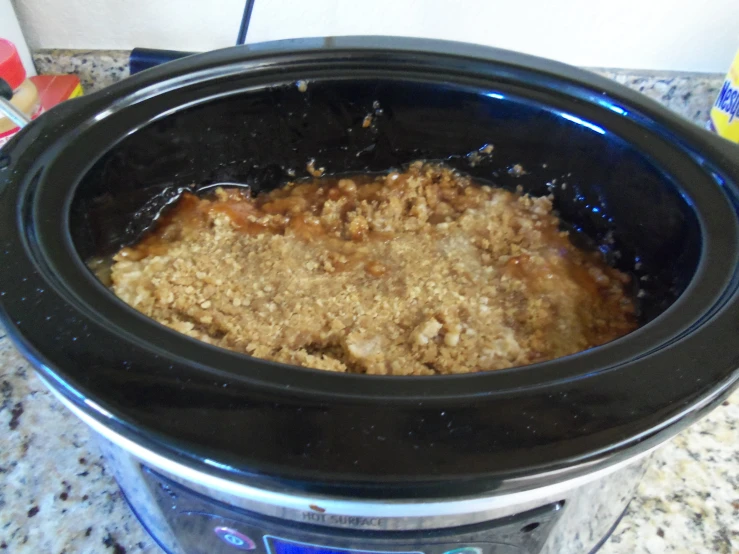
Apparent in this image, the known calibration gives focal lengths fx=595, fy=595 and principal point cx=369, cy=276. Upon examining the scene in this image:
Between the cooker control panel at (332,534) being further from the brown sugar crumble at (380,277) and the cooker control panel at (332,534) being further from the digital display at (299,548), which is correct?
the brown sugar crumble at (380,277)

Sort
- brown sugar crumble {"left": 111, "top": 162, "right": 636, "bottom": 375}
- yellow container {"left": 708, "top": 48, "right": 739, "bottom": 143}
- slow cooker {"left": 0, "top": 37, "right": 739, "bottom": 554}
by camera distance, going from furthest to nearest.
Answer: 1. yellow container {"left": 708, "top": 48, "right": 739, "bottom": 143}
2. brown sugar crumble {"left": 111, "top": 162, "right": 636, "bottom": 375}
3. slow cooker {"left": 0, "top": 37, "right": 739, "bottom": 554}

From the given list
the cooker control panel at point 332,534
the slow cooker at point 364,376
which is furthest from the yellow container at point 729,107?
the cooker control panel at point 332,534

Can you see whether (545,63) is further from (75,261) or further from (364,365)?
(75,261)

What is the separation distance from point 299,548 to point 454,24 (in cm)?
78

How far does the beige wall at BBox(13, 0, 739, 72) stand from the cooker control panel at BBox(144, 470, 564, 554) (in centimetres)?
74

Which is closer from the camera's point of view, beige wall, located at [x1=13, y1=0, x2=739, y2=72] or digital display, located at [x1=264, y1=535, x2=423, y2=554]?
digital display, located at [x1=264, y1=535, x2=423, y2=554]

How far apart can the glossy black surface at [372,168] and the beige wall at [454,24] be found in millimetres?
195

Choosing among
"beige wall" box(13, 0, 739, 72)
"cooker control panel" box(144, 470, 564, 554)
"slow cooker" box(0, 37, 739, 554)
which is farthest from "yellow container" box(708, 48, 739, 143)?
"cooker control panel" box(144, 470, 564, 554)

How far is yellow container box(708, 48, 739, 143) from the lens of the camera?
844 millimetres

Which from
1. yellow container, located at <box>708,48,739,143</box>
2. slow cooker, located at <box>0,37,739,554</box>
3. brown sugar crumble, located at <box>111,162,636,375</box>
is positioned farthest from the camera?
yellow container, located at <box>708,48,739,143</box>

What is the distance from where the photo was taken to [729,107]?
86 centimetres

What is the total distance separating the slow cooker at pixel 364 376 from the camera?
13.2 inches

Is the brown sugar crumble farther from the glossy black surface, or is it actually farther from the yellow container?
the yellow container

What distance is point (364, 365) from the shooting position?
58 cm
